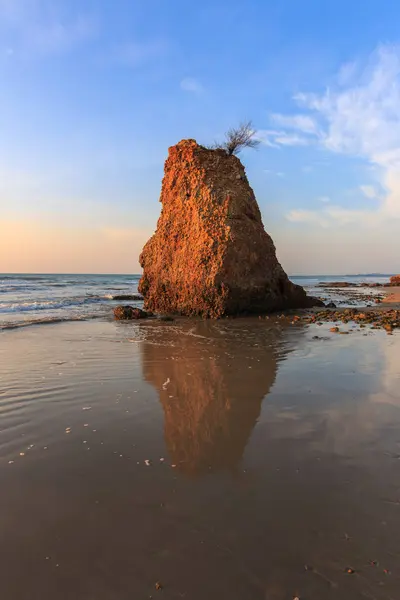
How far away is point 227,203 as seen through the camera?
1405 centimetres

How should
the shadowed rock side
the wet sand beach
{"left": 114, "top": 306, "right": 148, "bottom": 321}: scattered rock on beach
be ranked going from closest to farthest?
the wet sand beach → the shadowed rock side → {"left": 114, "top": 306, "right": 148, "bottom": 321}: scattered rock on beach

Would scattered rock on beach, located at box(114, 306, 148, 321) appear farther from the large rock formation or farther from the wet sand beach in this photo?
the wet sand beach

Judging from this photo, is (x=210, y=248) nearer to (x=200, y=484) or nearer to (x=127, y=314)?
(x=127, y=314)

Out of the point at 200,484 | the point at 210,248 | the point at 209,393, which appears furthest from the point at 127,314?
the point at 200,484

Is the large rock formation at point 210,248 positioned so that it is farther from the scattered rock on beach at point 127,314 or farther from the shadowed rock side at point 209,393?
the shadowed rock side at point 209,393

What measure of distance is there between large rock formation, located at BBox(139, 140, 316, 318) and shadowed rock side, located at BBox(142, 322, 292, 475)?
15.9 feet

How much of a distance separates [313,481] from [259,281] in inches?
449

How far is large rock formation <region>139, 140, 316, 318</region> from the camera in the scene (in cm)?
1336

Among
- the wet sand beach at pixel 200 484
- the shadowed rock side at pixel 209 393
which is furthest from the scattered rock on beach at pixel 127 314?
the wet sand beach at pixel 200 484

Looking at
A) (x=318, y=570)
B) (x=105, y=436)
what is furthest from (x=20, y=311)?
(x=318, y=570)

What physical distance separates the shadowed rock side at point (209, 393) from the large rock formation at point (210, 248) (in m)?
4.83

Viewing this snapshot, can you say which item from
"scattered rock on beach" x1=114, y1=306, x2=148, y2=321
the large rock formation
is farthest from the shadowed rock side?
the large rock formation

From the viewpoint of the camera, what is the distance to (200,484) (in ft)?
8.88

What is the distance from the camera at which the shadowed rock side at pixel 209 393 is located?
3.24 metres
